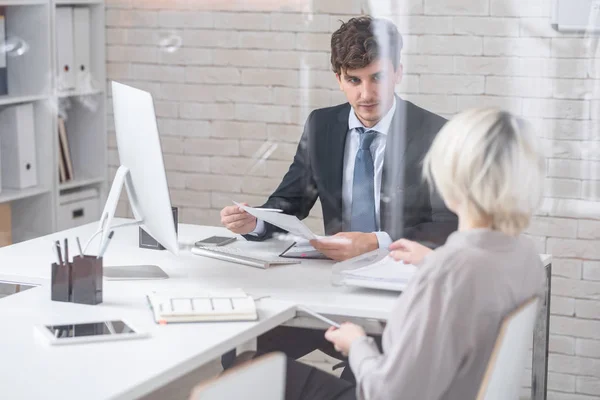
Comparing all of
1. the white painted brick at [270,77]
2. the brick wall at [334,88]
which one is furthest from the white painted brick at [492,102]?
the white painted brick at [270,77]

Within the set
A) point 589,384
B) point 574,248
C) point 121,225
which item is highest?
point 121,225

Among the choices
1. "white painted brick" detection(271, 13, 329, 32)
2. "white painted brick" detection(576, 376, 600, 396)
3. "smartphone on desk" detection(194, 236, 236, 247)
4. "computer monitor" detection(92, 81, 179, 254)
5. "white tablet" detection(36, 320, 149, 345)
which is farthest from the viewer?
"white painted brick" detection(271, 13, 329, 32)

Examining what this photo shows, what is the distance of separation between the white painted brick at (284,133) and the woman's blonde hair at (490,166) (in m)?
2.01

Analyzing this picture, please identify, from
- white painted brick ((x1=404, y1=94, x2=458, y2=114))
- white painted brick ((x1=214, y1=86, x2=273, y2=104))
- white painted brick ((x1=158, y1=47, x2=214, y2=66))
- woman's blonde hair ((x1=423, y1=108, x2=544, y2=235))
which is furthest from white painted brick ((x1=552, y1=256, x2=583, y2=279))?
woman's blonde hair ((x1=423, y1=108, x2=544, y2=235))

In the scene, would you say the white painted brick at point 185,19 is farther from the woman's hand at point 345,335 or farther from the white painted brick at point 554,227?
the woman's hand at point 345,335

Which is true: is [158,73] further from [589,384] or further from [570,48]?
[589,384]

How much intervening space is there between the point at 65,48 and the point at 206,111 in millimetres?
623

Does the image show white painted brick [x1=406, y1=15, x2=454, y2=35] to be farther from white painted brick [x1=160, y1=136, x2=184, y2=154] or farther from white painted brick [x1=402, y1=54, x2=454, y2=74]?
white painted brick [x1=160, y1=136, x2=184, y2=154]

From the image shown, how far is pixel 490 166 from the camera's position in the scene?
153 cm

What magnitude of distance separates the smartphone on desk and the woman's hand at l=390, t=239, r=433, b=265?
2.14ft

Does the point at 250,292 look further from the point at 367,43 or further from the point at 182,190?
the point at 182,190

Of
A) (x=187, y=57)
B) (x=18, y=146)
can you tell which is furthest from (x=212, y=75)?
(x=18, y=146)

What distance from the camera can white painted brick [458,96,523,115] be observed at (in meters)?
3.24

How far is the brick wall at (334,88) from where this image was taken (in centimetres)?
320
